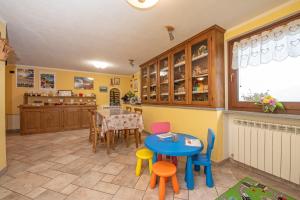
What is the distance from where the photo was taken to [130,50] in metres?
3.47

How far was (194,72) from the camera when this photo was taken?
9.09 feet

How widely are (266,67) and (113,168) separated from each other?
9.80ft

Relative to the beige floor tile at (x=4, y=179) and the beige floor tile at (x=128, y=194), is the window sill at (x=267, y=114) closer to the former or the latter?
the beige floor tile at (x=128, y=194)

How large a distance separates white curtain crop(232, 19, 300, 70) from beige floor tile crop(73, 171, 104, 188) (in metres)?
2.92

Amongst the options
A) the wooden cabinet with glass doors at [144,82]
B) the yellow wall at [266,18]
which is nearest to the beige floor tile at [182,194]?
the yellow wall at [266,18]

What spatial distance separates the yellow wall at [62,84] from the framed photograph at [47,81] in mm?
121

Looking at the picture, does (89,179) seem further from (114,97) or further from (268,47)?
(114,97)

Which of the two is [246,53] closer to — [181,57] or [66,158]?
[181,57]

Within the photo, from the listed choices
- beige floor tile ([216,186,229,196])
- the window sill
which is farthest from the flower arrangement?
beige floor tile ([216,186,229,196])

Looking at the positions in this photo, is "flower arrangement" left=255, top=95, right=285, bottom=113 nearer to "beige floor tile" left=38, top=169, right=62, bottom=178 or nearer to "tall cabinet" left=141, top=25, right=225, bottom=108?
"tall cabinet" left=141, top=25, right=225, bottom=108

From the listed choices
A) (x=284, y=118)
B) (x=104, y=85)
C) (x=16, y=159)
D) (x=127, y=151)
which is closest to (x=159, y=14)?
(x=284, y=118)

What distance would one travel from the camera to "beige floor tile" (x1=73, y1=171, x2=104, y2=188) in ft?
6.17

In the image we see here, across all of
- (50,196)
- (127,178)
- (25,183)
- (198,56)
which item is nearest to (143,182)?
(127,178)

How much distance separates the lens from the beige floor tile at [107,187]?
1.73m
